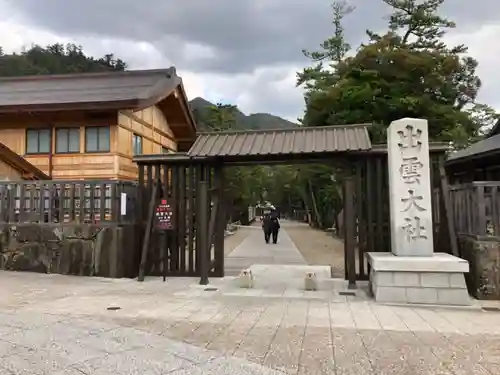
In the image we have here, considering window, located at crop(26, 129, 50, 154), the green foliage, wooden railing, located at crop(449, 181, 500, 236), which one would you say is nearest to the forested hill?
the green foliage

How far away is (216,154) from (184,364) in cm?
600

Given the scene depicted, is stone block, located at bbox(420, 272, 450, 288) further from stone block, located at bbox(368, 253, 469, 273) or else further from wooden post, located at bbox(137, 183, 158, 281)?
wooden post, located at bbox(137, 183, 158, 281)

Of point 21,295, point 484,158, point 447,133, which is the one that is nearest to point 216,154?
point 21,295

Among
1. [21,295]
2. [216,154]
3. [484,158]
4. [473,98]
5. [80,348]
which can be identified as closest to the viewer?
[80,348]

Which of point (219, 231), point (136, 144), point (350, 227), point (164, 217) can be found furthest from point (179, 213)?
point (136, 144)

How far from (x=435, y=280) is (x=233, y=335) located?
3962mm

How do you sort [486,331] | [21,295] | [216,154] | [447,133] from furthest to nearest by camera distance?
[447,133] < [216,154] < [21,295] < [486,331]

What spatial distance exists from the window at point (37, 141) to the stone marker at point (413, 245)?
11.8 metres

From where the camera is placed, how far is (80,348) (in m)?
5.09

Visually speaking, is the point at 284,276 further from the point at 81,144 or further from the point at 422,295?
the point at 81,144

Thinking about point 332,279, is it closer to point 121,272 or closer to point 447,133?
point 121,272

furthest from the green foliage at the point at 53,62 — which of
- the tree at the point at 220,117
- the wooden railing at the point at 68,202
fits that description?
the wooden railing at the point at 68,202

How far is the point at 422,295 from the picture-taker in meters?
7.84

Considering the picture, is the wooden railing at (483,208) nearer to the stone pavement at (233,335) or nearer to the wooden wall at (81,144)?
the stone pavement at (233,335)
